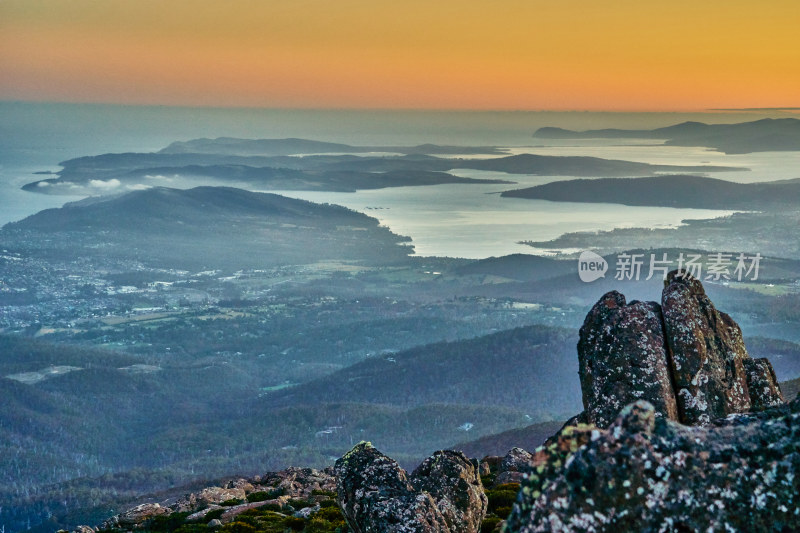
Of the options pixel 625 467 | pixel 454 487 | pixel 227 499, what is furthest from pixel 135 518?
pixel 625 467

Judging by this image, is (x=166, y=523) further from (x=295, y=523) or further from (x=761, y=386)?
(x=761, y=386)

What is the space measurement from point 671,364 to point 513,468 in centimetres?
3342

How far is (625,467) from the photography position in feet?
28.8

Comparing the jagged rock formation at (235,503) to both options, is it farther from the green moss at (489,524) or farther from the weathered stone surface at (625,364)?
the weathered stone surface at (625,364)

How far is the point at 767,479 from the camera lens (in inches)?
347

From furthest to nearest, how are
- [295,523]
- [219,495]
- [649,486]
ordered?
[219,495]
[295,523]
[649,486]

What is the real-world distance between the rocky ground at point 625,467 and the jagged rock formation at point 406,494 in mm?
43

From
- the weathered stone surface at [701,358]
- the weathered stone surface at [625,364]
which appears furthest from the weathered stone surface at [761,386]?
the weathered stone surface at [625,364]

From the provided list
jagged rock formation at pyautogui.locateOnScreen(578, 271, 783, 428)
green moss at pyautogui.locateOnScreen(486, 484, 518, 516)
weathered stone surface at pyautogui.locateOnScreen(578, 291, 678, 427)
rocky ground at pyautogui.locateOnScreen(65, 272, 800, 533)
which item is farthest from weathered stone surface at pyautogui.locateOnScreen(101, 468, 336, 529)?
jagged rock formation at pyautogui.locateOnScreen(578, 271, 783, 428)

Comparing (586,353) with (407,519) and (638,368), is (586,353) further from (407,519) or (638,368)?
(407,519)

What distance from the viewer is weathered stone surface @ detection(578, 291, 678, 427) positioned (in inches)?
934

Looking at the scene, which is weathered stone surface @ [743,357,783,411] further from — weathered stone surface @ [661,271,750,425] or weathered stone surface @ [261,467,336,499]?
weathered stone surface @ [261,467,336,499]

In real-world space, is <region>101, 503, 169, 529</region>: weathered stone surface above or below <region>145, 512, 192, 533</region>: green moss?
below

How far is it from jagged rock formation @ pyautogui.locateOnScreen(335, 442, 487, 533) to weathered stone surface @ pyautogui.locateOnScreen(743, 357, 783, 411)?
955cm
